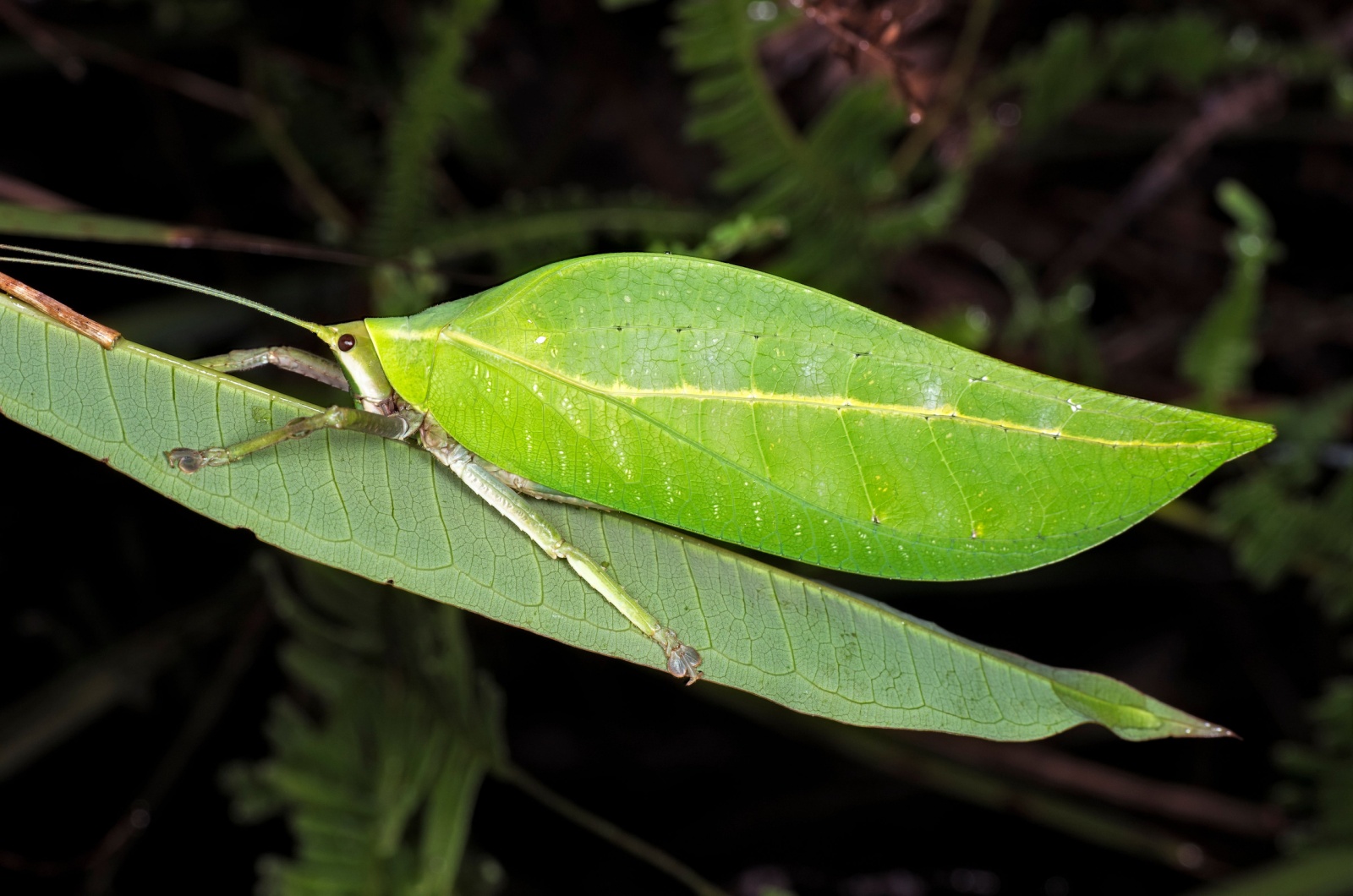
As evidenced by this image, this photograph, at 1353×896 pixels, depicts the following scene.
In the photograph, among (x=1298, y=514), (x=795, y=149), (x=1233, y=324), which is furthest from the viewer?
(x=1233, y=324)

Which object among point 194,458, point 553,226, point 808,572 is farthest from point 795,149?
point 194,458

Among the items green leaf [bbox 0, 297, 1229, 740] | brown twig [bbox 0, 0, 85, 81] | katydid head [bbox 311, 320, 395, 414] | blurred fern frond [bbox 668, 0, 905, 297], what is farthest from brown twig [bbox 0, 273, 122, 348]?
brown twig [bbox 0, 0, 85, 81]

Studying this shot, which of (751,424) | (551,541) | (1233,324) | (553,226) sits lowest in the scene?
(551,541)

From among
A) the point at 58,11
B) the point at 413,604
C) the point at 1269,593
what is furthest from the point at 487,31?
the point at 1269,593

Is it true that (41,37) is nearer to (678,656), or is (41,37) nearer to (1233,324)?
(678,656)

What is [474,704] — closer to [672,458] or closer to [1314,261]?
[672,458]

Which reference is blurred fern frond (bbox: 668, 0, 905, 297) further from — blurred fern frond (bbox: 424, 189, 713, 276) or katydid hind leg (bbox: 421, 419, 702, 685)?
katydid hind leg (bbox: 421, 419, 702, 685)
